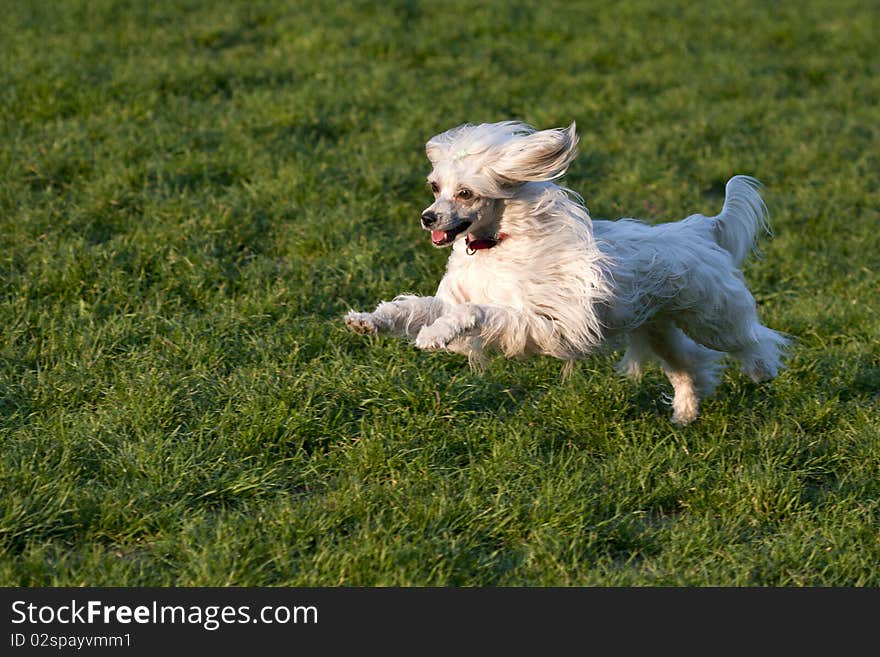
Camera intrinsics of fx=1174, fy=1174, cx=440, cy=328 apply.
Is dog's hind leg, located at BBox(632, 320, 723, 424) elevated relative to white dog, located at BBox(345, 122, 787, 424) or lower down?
lower down

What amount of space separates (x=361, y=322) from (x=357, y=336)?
1.53 meters

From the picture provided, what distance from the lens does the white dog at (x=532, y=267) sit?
4824 mm

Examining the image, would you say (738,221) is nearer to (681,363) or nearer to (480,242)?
(681,363)

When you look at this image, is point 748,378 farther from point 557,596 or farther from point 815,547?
point 557,596

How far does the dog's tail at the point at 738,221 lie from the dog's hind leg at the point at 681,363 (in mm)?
491

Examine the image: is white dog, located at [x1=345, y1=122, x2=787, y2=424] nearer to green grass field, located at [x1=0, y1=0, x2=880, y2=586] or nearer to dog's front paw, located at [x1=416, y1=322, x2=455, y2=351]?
dog's front paw, located at [x1=416, y1=322, x2=455, y2=351]

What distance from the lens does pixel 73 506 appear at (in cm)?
442

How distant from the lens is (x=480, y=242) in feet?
16.6

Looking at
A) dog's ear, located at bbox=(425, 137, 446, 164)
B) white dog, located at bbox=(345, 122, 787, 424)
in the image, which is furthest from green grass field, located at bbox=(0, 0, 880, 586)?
dog's ear, located at bbox=(425, 137, 446, 164)

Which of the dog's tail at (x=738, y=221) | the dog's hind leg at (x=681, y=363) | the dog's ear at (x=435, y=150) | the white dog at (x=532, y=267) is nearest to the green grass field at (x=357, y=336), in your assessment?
the dog's hind leg at (x=681, y=363)

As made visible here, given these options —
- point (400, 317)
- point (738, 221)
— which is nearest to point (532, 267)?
point (400, 317)

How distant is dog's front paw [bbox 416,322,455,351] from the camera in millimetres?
4465

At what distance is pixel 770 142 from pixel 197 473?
260 inches

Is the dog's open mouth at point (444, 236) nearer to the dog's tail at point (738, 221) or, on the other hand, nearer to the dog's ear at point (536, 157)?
the dog's ear at point (536, 157)
